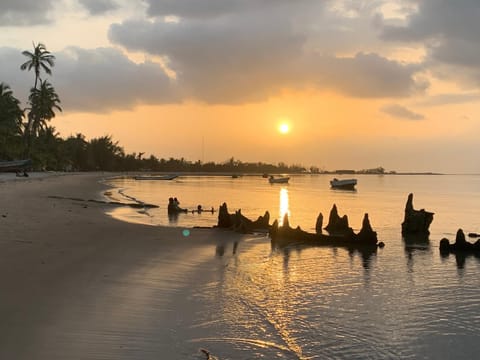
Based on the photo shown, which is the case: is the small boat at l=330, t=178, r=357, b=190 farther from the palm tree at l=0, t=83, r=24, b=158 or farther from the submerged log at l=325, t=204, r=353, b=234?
the submerged log at l=325, t=204, r=353, b=234

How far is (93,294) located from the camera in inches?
413

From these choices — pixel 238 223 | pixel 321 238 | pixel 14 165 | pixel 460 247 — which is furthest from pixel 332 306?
pixel 14 165

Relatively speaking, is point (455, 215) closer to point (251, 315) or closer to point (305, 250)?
point (305, 250)

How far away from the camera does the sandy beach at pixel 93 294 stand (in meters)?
7.54

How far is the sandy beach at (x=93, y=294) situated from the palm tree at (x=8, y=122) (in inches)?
2475

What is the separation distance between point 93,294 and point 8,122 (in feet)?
254

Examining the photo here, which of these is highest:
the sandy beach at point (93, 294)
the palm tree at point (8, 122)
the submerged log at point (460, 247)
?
the palm tree at point (8, 122)

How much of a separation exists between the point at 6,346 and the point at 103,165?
19183cm

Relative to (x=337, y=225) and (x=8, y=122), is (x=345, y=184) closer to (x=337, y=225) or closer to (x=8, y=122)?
(x=8, y=122)

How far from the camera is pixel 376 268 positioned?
59.3 ft

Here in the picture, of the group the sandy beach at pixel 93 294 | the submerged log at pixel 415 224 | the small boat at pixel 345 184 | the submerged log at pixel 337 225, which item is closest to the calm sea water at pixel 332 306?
the sandy beach at pixel 93 294

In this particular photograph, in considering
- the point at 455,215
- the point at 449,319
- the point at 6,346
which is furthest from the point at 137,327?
the point at 455,215

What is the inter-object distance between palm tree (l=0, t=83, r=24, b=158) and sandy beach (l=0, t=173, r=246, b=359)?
62.9m

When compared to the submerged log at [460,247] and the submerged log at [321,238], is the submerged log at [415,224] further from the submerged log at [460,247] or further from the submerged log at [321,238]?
the submerged log at [321,238]
